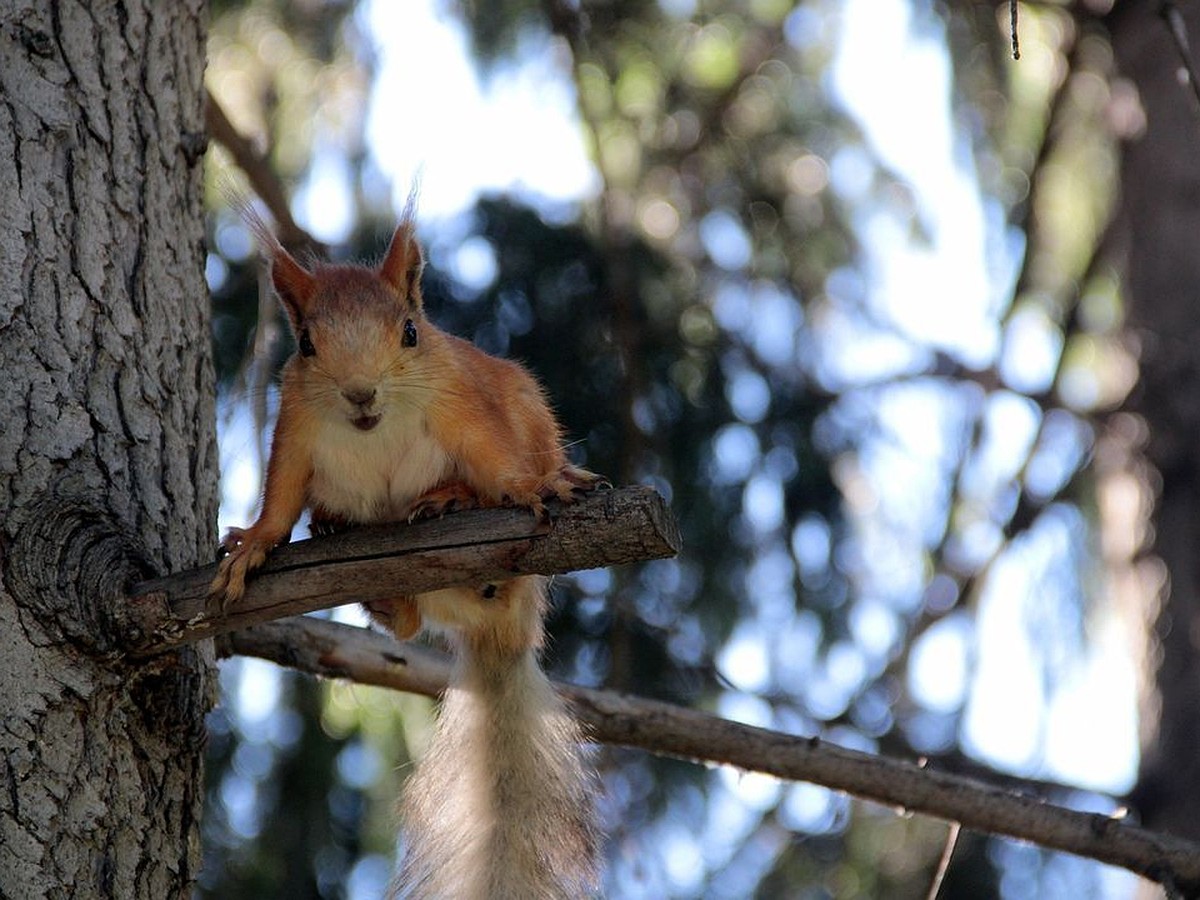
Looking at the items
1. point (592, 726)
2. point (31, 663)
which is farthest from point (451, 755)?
point (31, 663)

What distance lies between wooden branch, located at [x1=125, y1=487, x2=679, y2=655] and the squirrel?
0.03 meters

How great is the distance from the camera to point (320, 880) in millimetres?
3457

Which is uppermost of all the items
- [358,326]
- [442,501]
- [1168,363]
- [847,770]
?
[1168,363]

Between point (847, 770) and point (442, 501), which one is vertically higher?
point (442, 501)

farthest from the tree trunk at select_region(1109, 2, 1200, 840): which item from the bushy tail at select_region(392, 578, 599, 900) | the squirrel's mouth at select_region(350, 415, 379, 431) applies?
the squirrel's mouth at select_region(350, 415, 379, 431)

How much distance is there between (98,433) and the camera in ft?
6.81

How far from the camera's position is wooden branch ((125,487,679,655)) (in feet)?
6.04

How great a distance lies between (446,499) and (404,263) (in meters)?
0.41

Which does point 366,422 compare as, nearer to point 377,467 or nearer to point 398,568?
point 377,467

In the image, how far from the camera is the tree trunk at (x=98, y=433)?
6.21 ft

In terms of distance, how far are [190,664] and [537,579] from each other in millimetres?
656

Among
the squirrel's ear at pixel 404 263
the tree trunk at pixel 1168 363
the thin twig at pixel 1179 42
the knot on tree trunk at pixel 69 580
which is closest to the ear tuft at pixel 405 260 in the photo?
the squirrel's ear at pixel 404 263

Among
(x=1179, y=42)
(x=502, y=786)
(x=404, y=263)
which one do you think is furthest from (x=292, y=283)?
(x=1179, y=42)

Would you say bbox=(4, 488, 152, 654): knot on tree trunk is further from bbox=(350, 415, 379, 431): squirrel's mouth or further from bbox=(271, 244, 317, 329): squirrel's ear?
bbox=(271, 244, 317, 329): squirrel's ear
